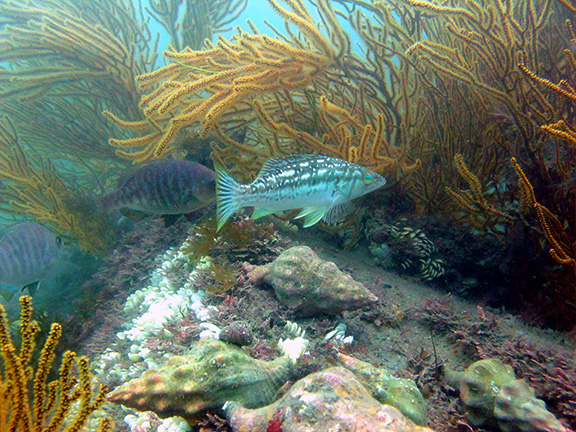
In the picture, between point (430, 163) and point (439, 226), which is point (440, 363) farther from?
point (430, 163)

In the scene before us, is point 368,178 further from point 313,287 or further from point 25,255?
point 25,255

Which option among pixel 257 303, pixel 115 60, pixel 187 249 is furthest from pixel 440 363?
pixel 115 60

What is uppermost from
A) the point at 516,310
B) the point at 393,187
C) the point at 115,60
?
the point at 115,60

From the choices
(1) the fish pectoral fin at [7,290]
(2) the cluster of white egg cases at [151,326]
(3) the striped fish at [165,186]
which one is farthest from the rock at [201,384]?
(1) the fish pectoral fin at [7,290]

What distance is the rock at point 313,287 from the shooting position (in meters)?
2.73

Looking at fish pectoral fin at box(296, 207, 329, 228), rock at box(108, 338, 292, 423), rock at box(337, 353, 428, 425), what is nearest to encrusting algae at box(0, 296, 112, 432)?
rock at box(108, 338, 292, 423)

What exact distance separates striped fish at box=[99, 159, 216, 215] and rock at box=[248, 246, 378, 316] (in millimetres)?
1546

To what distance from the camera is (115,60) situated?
20.7 feet

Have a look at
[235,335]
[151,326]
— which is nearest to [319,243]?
[151,326]

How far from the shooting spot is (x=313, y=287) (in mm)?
2738

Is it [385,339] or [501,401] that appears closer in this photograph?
[501,401]

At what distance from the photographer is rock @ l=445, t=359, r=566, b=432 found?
5.58 ft

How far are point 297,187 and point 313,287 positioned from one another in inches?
41.3

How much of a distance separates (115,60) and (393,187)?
6378 millimetres
